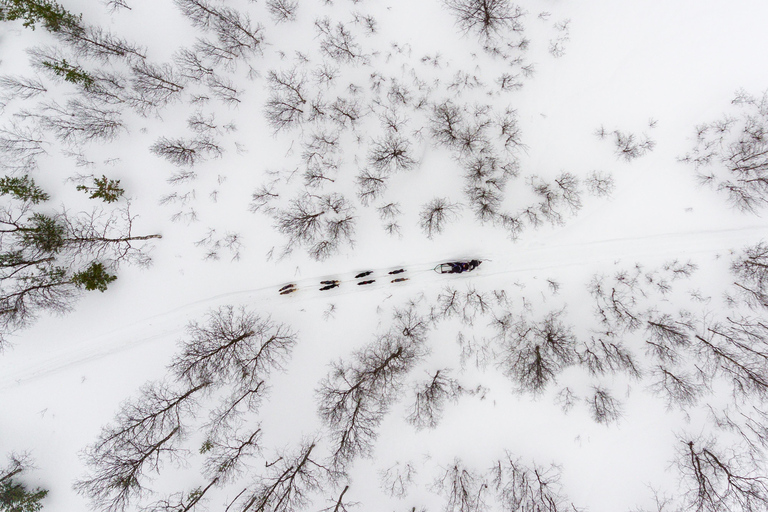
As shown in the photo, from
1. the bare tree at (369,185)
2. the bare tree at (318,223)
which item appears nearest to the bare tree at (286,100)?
the bare tree at (318,223)

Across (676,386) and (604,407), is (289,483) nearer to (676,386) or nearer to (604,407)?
(604,407)

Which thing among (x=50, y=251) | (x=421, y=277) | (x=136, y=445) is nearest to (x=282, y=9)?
(x=421, y=277)

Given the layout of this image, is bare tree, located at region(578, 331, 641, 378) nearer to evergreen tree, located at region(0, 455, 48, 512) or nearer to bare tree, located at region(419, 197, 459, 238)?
bare tree, located at region(419, 197, 459, 238)

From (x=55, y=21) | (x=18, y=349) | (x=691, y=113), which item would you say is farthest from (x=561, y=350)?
(x=55, y=21)

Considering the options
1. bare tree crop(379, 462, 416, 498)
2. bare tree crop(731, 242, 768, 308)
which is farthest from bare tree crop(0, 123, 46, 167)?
bare tree crop(731, 242, 768, 308)

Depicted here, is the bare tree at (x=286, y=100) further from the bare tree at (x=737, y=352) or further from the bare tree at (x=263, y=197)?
the bare tree at (x=737, y=352)

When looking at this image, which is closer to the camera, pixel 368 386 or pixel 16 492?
pixel 368 386
